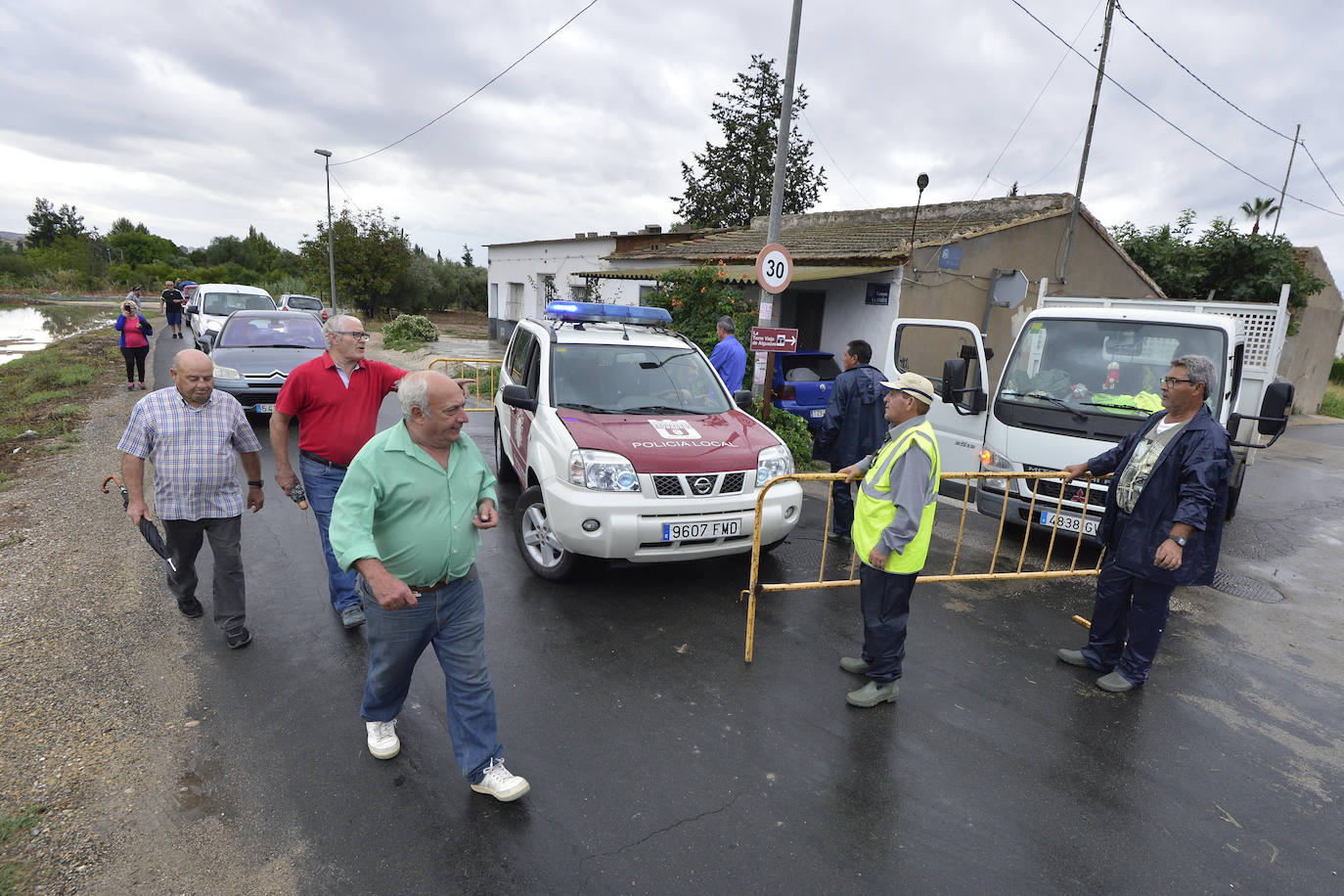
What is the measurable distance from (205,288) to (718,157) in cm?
2431

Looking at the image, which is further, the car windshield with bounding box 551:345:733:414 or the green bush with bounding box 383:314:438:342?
the green bush with bounding box 383:314:438:342

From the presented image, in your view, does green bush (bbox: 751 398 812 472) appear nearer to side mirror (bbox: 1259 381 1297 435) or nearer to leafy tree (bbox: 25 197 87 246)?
side mirror (bbox: 1259 381 1297 435)

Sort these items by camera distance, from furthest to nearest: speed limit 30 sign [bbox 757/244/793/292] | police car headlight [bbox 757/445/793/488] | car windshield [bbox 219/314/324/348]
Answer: car windshield [bbox 219/314/324/348]
speed limit 30 sign [bbox 757/244/793/292]
police car headlight [bbox 757/445/793/488]

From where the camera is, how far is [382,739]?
10.1 feet

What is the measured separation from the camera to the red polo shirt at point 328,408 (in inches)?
156

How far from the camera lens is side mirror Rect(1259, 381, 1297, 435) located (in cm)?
527

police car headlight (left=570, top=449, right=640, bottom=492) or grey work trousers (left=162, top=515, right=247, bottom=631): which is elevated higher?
police car headlight (left=570, top=449, right=640, bottom=492)

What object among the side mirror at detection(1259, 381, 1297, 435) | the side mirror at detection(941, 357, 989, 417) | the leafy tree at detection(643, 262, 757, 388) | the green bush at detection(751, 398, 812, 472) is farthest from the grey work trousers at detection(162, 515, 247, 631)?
the leafy tree at detection(643, 262, 757, 388)

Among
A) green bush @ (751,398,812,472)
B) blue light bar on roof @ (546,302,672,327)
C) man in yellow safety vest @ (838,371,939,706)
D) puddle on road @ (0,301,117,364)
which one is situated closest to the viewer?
man in yellow safety vest @ (838,371,939,706)

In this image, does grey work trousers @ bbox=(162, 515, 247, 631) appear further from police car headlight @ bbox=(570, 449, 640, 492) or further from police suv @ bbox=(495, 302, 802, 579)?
police car headlight @ bbox=(570, 449, 640, 492)

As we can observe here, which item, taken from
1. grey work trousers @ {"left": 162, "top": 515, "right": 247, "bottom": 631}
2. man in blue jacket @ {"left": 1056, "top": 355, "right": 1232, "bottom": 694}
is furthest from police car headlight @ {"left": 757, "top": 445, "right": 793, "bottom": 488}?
grey work trousers @ {"left": 162, "top": 515, "right": 247, "bottom": 631}

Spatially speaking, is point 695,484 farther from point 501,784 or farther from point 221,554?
point 221,554

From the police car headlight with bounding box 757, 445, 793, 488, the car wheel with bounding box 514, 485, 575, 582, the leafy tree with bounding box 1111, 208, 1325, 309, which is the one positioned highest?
the leafy tree with bounding box 1111, 208, 1325, 309

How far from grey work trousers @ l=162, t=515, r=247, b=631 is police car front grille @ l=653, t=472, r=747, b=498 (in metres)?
2.50
